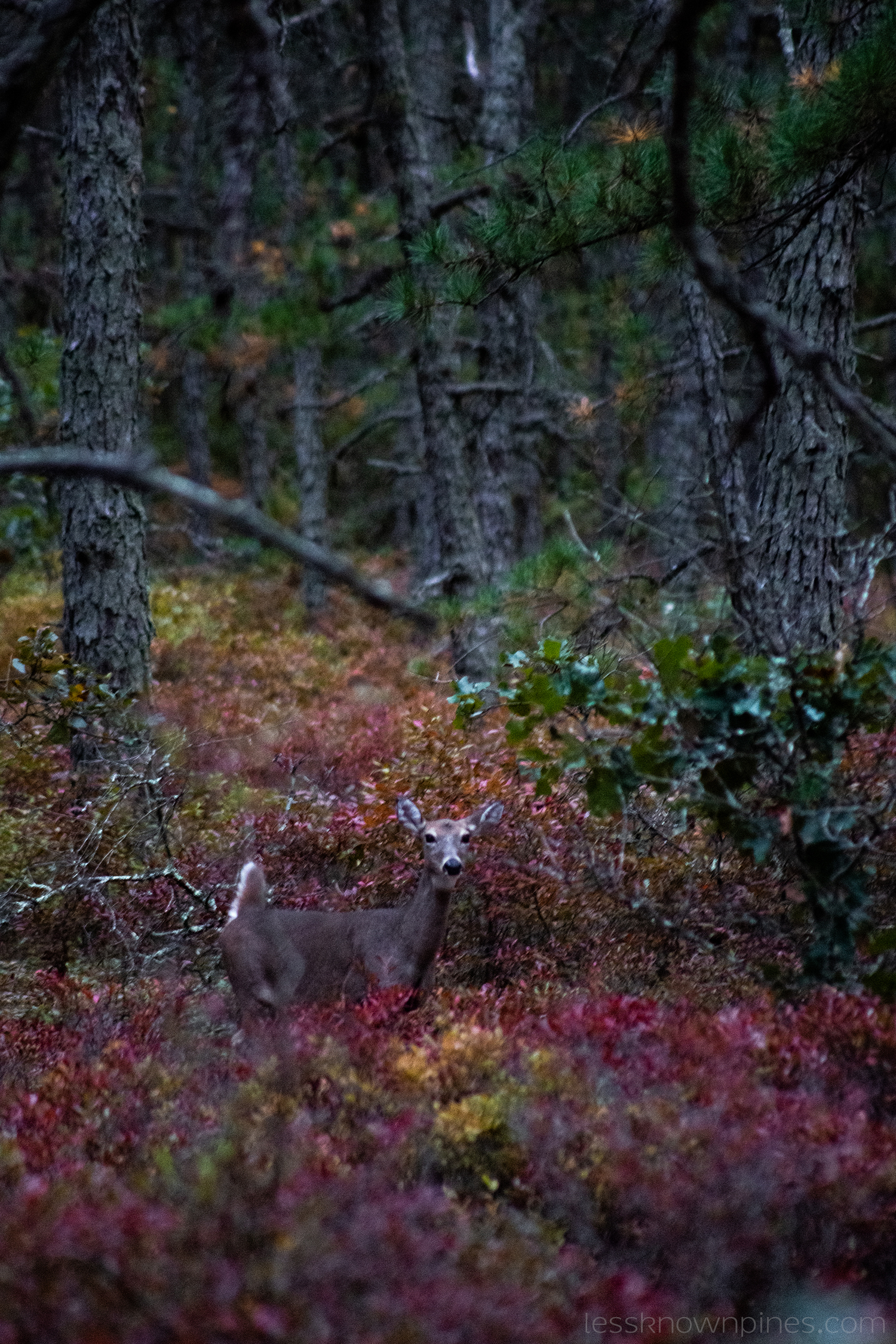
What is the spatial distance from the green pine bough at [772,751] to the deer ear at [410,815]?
129cm

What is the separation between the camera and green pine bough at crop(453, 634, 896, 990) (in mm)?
5000

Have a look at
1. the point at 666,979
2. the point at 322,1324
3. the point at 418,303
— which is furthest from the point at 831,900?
the point at 418,303

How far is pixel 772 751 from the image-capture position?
513 centimetres

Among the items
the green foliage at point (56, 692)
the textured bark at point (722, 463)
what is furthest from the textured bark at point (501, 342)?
the green foliage at point (56, 692)

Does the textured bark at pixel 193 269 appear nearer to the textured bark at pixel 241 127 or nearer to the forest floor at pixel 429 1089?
the forest floor at pixel 429 1089

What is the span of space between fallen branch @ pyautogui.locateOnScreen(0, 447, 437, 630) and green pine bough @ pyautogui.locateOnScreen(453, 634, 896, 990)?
2206mm

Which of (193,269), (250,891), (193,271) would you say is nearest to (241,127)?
(250,891)

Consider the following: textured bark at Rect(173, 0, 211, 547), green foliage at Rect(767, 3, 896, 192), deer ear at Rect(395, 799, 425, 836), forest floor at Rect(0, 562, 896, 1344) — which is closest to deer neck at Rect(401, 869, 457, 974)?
deer ear at Rect(395, 799, 425, 836)

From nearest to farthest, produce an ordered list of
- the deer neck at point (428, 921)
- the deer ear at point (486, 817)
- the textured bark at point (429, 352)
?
the deer neck at point (428, 921)
the deer ear at point (486, 817)
the textured bark at point (429, 352)

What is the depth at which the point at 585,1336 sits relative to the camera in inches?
128

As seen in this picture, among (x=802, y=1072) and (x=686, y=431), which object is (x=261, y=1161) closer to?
(x=802, y=1072)

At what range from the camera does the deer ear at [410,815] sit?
6613mm

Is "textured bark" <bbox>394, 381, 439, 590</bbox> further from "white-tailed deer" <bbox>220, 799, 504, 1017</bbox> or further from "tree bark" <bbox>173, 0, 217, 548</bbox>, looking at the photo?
"white-tailed deer" <bbox>220, 799, 504, 1017</bbox>

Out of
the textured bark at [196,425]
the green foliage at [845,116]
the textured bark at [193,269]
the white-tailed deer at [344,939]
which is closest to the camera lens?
the green foliage at [845,116]
